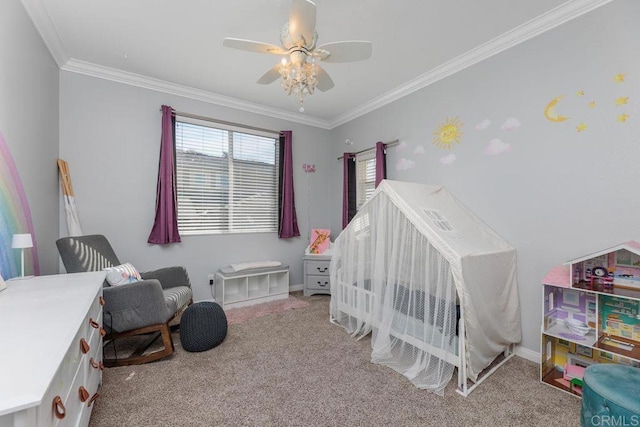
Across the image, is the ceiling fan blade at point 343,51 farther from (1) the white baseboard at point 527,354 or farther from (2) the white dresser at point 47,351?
(1) the white baseboard at point 527,354

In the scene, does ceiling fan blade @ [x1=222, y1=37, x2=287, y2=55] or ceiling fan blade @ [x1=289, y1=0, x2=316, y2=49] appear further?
→ ceiling fan blade @ [x1=222, y1=37, x2=287, y2=55]

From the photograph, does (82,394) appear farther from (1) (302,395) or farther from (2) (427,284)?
(2) (427,284)

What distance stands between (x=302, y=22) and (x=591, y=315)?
108 inches

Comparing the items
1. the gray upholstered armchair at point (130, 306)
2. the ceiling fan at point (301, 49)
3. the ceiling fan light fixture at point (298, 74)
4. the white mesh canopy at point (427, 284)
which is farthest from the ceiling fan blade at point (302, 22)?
the gray upholstered armchair at point (130, 306)

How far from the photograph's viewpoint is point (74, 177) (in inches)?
112

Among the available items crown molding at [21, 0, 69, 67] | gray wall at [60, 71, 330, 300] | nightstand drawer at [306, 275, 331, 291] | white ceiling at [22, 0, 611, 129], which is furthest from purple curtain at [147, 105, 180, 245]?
nightstand drawer at [306, 275, 331, 291]

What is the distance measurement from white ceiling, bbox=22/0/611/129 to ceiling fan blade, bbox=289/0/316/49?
0.52 metres

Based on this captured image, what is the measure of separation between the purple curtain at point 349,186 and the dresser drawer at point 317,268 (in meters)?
0.72

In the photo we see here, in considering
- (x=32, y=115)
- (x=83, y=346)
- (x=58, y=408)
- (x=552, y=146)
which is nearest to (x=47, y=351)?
(x=58, y=408)

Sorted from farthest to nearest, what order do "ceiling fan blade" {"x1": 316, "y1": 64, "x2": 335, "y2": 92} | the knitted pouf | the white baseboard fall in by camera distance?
the knitted pouf < the white baseboard < "ceiling fan blade" {"x1": 316, "y1": 64, "x2": 335, "y2": 92}

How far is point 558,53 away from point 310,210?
3264mm

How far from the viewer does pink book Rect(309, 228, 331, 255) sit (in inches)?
161

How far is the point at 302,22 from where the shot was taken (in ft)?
5.20

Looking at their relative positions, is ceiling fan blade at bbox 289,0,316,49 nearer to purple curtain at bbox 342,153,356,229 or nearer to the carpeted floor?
the carpeted floor
